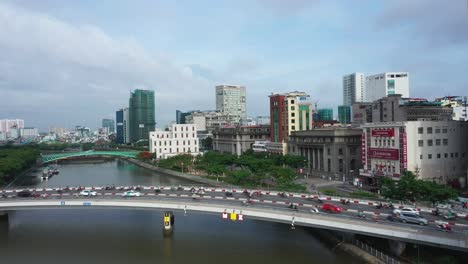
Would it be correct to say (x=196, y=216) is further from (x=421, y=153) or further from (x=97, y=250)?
(x=421, y=153)

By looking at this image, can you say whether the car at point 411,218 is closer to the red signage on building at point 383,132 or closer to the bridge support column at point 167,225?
the bridge support column at point 167,225

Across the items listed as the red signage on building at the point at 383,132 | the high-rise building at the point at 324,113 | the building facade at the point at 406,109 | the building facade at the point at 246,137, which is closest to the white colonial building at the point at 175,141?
the building facade at the point at 246,137

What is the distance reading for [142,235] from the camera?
25.2 m

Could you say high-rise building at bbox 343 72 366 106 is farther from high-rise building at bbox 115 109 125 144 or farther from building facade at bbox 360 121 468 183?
building facade at bbox 360 121 468 183

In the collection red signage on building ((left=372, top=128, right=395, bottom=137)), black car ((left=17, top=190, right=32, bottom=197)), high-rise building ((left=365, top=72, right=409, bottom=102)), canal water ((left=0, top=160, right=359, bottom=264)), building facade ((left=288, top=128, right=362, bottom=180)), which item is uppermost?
high-rise building ((left=365, top=72, right=409, bottom=102))

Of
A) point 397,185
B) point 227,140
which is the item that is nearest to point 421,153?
point 397,185

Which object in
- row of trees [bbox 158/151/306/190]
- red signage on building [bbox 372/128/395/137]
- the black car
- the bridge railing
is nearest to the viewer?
the bridge railing

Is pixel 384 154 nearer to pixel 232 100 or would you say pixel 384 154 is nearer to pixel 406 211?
pixel 406 211

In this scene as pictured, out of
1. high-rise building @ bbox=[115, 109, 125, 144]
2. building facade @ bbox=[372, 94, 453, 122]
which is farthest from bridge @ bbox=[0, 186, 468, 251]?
Result: high-rise building @ bbox=[115, 109, 125, 144]

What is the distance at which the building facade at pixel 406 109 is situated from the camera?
171ft

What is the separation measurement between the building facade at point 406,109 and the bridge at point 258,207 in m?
31.8

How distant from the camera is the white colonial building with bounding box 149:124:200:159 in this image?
7356cm

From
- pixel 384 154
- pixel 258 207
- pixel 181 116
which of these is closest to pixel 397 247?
pixel 258 207

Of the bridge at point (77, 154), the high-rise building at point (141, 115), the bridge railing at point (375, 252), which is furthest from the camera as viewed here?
the high-rise building at point (141, 115)
